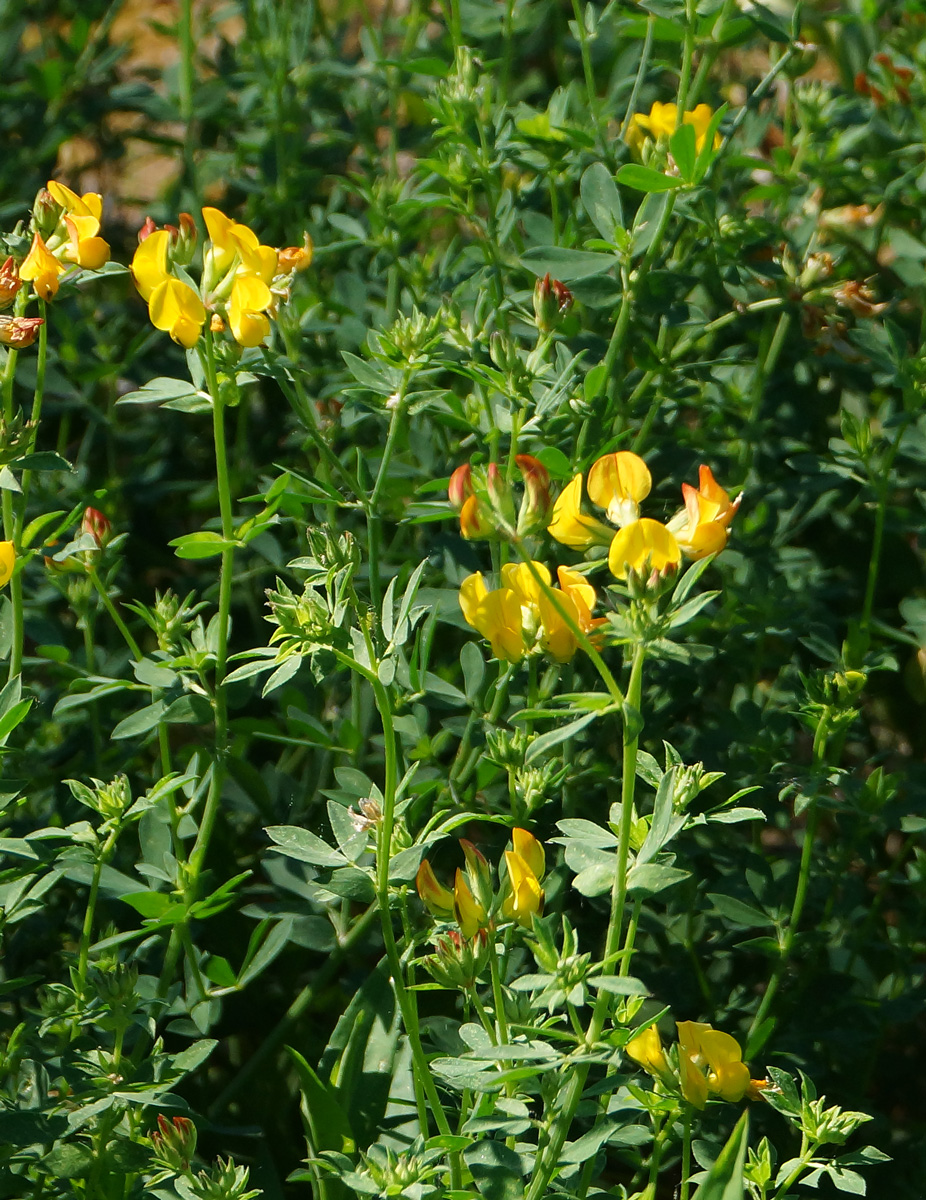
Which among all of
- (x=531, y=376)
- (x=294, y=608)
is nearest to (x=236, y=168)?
(x=531, y=376)

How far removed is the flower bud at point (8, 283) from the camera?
1.29 metres

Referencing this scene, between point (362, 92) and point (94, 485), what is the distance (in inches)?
35.6

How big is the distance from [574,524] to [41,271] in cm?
57

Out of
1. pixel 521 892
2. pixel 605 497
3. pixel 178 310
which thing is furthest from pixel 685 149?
pixel 521 892

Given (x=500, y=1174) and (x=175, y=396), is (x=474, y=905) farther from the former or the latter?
(x=175, y=396)

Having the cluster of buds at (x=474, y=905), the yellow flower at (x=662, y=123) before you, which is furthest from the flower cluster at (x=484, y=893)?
the yellow flower at (x=662, y=123)

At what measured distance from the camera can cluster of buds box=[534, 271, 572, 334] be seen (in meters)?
1.37

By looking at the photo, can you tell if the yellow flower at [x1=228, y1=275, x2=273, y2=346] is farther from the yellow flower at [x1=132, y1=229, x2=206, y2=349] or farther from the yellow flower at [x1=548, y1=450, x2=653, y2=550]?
the yellow flower at [x1=548, y1=450, x2=653, y2=550]

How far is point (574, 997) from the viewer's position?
3.30ft

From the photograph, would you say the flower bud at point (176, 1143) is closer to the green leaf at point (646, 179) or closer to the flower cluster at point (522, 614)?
the flower cluster at point (522, 614)

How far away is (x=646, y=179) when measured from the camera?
1.41 meters

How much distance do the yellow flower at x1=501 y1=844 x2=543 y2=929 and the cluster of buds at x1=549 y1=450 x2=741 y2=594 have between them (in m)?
0.24

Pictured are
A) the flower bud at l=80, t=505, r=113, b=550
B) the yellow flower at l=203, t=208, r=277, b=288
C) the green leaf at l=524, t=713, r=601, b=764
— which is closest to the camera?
the green leaf at l=524, t=713, r=601, b=764

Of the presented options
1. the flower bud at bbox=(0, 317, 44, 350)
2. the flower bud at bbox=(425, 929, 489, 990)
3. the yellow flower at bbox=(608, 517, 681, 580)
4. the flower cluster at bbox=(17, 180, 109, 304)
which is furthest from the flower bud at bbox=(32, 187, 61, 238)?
the flower bud at bbox=(425, 929, 489, 990)
